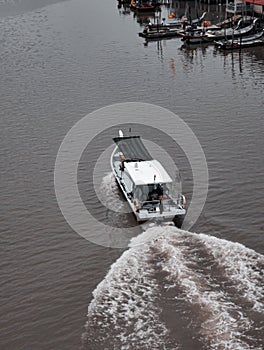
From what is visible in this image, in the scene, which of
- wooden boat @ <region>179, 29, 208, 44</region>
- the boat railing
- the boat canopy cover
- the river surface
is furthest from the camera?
wooden boat @ <region>179, 29, 208, 44</region>

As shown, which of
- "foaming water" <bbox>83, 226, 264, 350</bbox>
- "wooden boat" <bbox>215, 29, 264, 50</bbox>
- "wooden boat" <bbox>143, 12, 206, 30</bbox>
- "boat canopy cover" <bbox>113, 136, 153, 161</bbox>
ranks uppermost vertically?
"wooden boat" <bbox>143, 12, 206, 30</bbox>

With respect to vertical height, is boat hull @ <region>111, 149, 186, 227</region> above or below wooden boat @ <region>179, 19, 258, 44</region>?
below

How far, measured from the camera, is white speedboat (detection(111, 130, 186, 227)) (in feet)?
77.3

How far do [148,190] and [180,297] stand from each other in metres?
6.94

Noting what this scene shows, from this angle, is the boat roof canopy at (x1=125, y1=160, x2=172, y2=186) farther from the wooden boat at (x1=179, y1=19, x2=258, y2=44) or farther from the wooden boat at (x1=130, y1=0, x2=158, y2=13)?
the wooden boat at (x1=130, y1=0, x2=158, y2=13)

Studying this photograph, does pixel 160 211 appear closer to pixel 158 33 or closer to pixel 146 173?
pixel 146 173

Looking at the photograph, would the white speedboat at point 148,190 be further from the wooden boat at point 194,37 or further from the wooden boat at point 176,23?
the wooden boat at point 176,23

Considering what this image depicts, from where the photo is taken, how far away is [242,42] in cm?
5853

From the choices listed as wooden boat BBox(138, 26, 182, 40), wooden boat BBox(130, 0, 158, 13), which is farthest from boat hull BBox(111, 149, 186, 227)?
wooden boat BBox(130, 0, 158, 13)

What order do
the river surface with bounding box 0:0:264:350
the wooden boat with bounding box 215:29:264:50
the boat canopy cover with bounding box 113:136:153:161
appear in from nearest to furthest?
the river surface with bounding box 0:0:264:350 < the boat canopy cover with bounding box 113:136:153:161 < the wooden boat with bounding box 215:29:264:50

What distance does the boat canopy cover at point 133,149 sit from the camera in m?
28.0

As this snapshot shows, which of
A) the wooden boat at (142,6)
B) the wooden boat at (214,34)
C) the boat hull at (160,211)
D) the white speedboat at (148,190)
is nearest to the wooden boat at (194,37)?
the wooden boat at (214,34)

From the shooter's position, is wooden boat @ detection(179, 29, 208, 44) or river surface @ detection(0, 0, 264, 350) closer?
river surface @ detection(0, 0, 264, 350)

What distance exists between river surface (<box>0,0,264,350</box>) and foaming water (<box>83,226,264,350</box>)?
0.04 meters
